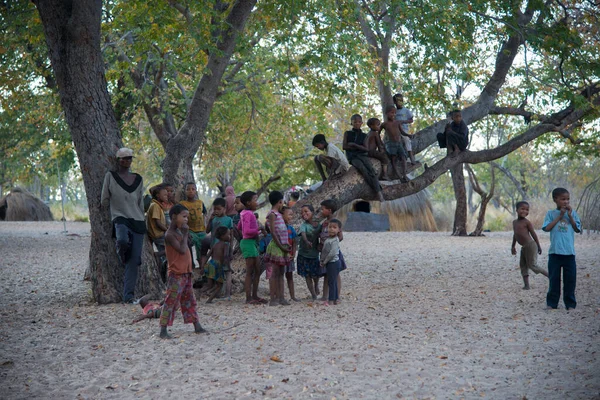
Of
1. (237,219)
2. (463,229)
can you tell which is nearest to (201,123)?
(237,219)

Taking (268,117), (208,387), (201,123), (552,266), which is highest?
(268,117)

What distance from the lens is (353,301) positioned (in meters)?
9.36

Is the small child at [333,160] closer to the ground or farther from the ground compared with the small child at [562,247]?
farther from the ground

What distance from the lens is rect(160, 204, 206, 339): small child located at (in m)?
6.86

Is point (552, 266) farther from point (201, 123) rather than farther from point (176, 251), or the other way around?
point (201, 123)

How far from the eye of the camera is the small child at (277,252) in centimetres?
882

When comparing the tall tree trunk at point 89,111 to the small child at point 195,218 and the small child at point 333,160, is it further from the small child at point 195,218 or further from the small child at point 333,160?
the small child at point 333,160

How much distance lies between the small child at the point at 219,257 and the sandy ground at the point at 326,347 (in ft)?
1.42

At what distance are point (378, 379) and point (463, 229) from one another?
1913 cm

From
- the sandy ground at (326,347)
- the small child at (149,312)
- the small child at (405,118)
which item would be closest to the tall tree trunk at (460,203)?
the small child at (405,118)

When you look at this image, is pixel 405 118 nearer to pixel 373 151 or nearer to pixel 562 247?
pixel 373 151

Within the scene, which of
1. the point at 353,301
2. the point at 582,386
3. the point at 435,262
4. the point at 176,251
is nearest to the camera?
the point at 582,386

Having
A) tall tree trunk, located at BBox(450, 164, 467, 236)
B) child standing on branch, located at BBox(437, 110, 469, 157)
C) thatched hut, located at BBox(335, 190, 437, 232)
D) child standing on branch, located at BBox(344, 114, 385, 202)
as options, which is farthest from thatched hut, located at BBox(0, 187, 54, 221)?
child standing on branch, located at BBox(437, 110, 469, 157)

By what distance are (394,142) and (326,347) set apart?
5.25 m
